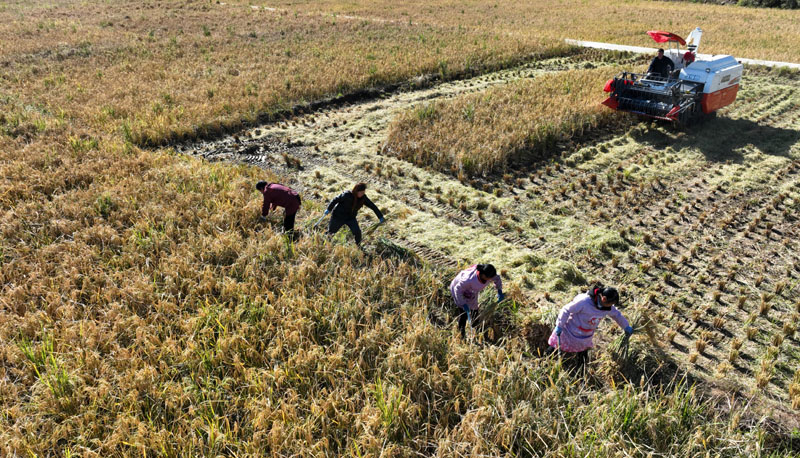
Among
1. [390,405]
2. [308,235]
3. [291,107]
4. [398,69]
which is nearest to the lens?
[390,405]

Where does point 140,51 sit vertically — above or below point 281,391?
above

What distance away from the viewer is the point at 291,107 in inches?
548

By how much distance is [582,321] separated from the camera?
15.5 ft

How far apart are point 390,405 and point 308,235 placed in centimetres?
356

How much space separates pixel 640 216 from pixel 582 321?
4257mm

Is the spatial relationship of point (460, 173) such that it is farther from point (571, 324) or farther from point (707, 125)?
point (707, 125)

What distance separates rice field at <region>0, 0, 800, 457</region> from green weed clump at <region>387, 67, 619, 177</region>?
0.66ft

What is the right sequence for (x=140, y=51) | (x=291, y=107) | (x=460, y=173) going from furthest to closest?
1. (x=140, y=51)
2. (x=291, y=107)
3. (x=460, y=173)

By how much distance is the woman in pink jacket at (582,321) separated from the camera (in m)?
4.62

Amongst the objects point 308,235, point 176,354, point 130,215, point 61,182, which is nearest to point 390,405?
point 176,354

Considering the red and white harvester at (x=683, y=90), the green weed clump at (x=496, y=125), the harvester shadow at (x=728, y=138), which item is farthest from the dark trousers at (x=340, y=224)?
the red and white harvester at (x=683, y=90)

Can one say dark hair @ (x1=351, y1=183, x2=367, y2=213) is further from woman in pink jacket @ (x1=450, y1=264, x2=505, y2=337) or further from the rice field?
woman in pink jacket @ (x1=450, y1=264, x2=505, y2=337)

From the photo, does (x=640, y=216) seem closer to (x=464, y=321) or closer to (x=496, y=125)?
(x=464, y=321)

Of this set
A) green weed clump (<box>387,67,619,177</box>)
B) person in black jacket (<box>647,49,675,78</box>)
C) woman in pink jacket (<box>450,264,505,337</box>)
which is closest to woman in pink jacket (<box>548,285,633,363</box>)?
woman in pink jacket (<box>450,264,505,337</box>)
